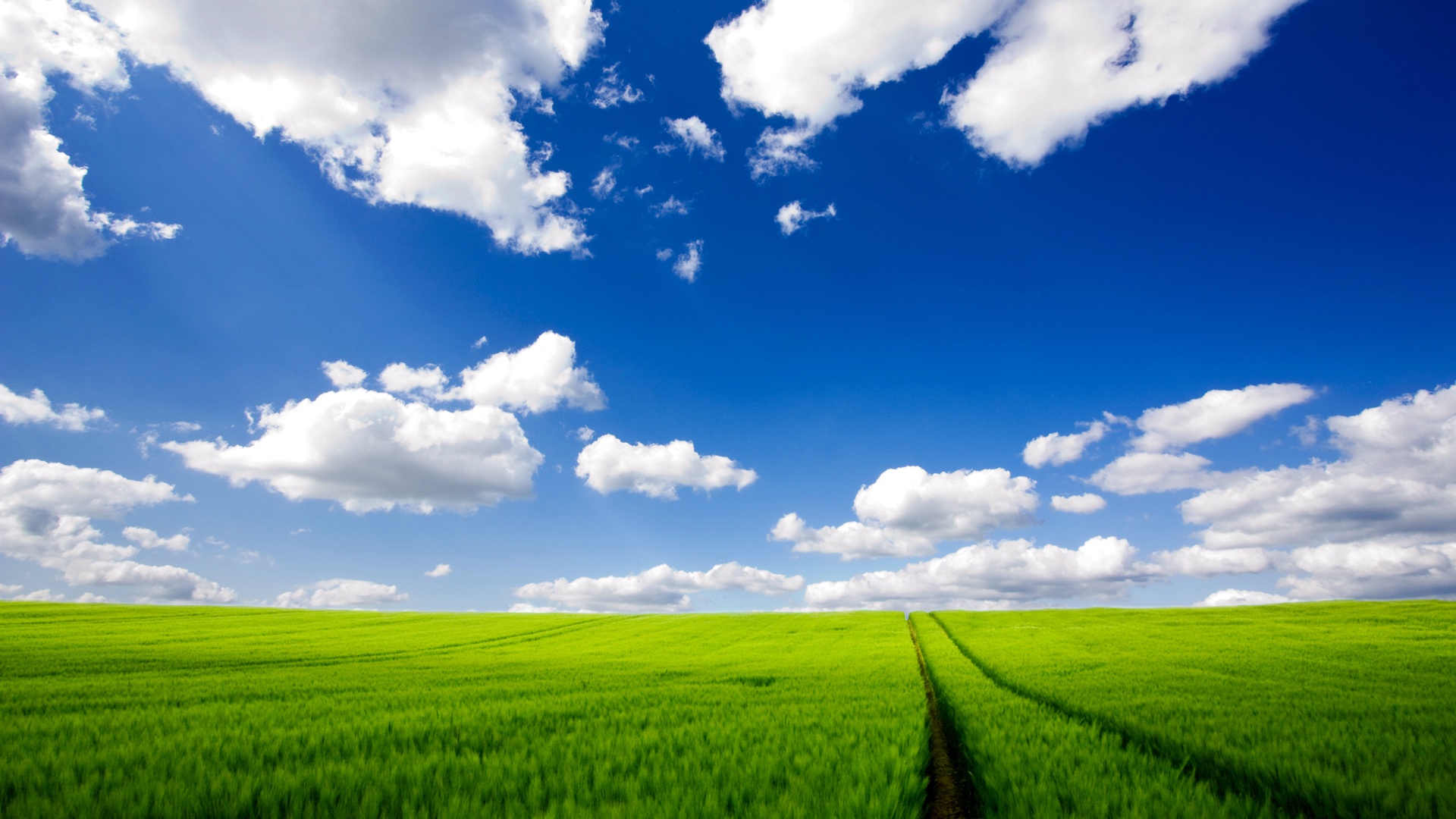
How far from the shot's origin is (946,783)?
8000 mm

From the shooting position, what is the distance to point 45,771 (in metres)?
6.04

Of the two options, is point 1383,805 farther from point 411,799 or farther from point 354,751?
point 354,751

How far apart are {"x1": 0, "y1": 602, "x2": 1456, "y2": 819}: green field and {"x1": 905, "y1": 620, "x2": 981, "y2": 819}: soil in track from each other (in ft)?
0.41

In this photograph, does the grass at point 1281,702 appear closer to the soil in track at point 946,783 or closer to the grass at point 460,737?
the soil in track at point 946,783

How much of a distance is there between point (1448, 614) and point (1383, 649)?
27.3 m

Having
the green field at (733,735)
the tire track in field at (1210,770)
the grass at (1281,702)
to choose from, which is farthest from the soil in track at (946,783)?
the grass at (1281,702)

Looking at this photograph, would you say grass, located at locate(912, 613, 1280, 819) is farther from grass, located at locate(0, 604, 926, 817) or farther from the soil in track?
grass, located at locate(0, 604, 926, 817)

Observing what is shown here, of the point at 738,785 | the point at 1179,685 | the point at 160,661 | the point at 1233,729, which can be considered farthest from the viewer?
the point at 160,661

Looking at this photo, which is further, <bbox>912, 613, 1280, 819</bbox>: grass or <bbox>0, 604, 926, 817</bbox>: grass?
<bbox>0, 604, 926, 817</bbox>: grass

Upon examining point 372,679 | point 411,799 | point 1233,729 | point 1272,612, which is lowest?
point 1272,612

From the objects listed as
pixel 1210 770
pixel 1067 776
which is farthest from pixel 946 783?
pixel 1210 770

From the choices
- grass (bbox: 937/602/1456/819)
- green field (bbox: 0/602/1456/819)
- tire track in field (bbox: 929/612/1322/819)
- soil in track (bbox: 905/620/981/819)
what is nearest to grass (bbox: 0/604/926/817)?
green field (bbox: 0/602/1456/819)

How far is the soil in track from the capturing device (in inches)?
267

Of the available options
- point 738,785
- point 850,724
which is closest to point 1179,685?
point 850,724
